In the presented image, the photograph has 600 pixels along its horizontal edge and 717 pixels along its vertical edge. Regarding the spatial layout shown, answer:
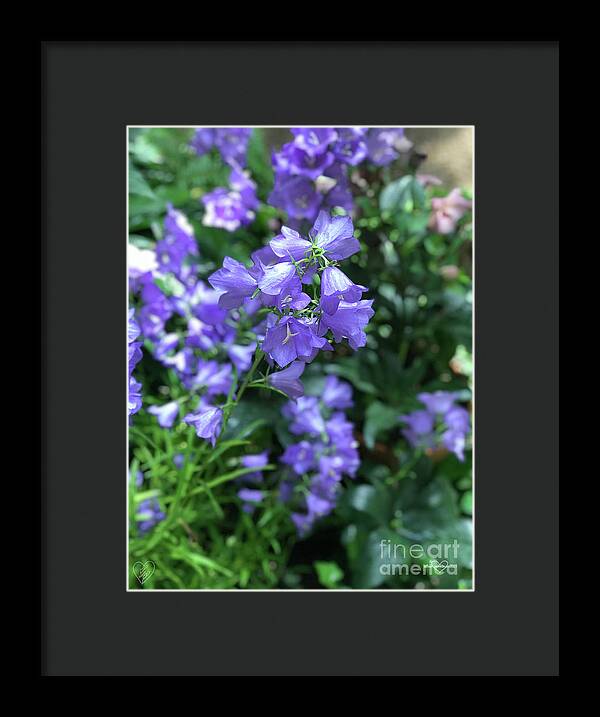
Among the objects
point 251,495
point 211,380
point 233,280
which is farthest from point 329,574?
point 233,280

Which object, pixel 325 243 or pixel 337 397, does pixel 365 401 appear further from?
pixel 325 243

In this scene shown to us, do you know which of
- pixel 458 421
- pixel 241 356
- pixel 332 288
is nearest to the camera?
pixel 332 288

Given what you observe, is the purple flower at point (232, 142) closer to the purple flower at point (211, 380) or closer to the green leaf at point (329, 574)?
the purple flower at point (211, 380)

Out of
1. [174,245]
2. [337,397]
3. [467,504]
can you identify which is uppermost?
[174,245]

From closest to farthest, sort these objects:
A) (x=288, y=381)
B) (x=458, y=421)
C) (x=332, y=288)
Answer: (x=332, y=288)
(x=288, y=381)
(x=458, y=421)
